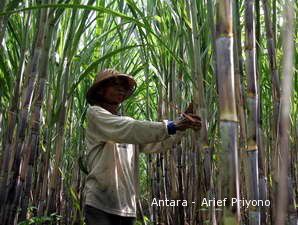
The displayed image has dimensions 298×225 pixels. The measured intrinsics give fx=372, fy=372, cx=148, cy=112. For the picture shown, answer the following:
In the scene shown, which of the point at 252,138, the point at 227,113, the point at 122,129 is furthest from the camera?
the point at 122,129

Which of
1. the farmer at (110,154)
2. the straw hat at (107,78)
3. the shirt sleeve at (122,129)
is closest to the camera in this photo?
the shirt sleeve at (122,129)

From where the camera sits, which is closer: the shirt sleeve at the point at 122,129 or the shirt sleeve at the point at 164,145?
the shirt sleeve at the point at 122,129

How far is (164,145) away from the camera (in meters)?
1.35

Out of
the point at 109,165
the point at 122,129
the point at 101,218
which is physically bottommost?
the point at 101,218

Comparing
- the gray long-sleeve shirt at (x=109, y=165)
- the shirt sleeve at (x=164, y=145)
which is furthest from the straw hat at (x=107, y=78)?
the shirt sleeve at (x=164, y=145)

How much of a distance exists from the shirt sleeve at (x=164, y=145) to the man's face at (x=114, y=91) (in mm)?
224

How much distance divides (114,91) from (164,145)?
0.27 m

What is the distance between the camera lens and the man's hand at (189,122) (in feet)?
3.37

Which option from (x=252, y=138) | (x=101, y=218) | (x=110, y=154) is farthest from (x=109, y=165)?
(x=252, y=138)

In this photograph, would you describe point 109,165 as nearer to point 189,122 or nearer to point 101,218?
point 101,218

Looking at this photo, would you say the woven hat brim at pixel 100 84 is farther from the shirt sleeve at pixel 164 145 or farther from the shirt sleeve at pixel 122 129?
the shirt sleeve at pixel 164 145

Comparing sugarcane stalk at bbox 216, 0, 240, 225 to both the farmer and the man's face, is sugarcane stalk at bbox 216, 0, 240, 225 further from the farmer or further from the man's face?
the man's face

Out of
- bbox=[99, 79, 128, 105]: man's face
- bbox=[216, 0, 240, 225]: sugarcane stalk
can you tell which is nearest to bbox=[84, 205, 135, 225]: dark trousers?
bbox=[99, 79, 128, 105]: man's face

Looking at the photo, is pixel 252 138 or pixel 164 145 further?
pixel 164 145
